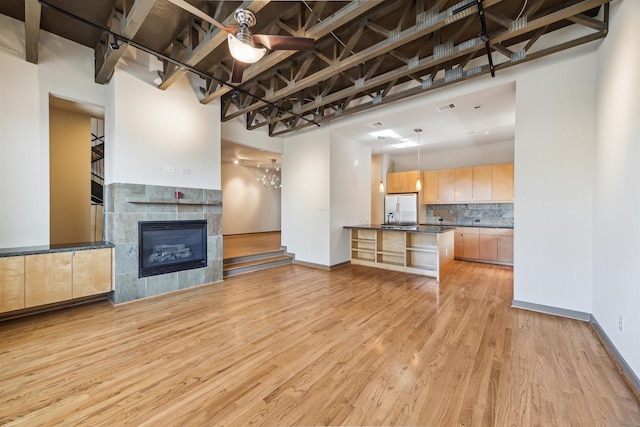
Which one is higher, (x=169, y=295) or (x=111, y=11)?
(x=111, y=11)

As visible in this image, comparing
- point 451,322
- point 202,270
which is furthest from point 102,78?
point 451,322

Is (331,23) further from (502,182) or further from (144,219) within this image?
(502,182)

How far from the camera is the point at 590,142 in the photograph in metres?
3.12

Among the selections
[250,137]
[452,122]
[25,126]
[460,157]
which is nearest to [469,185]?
[460,157]

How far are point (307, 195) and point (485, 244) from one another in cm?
479

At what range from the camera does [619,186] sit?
92.8 inches

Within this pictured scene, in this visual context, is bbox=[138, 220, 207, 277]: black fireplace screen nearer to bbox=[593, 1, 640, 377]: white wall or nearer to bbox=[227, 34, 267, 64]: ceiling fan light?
bbox=[227, 34, 267, 64]: ceiling fan light

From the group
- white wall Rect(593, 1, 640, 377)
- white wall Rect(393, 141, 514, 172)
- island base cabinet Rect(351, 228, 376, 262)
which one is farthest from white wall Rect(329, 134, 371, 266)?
white wall Rect(593, 1, 640, 377)

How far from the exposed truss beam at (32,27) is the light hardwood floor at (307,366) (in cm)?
347

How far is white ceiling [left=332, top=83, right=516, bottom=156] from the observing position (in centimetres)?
428

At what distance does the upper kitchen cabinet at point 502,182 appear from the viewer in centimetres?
654

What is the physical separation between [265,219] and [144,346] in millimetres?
8625

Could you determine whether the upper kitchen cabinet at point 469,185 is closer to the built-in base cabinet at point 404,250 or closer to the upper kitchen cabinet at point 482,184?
the upper kitchen cabinet at point 482,184

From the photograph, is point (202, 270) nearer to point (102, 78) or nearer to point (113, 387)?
point (113, 387)
